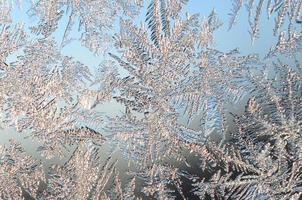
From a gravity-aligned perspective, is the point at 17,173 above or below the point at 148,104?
below

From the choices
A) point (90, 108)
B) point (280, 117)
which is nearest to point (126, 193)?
point (90, 108)

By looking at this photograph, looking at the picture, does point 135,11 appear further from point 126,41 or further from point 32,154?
point 32,154

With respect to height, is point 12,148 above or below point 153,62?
below

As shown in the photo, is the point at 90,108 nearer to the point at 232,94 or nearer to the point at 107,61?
the point at 107,61

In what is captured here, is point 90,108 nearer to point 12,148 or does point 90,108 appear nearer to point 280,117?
Answer: point 12,148

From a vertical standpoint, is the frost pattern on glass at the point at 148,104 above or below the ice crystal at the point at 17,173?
above

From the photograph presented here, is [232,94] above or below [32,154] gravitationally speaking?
above

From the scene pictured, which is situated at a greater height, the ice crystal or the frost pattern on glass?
the frost pattern on glass

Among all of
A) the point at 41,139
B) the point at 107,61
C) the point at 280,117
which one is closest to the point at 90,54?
the point at 107,61
